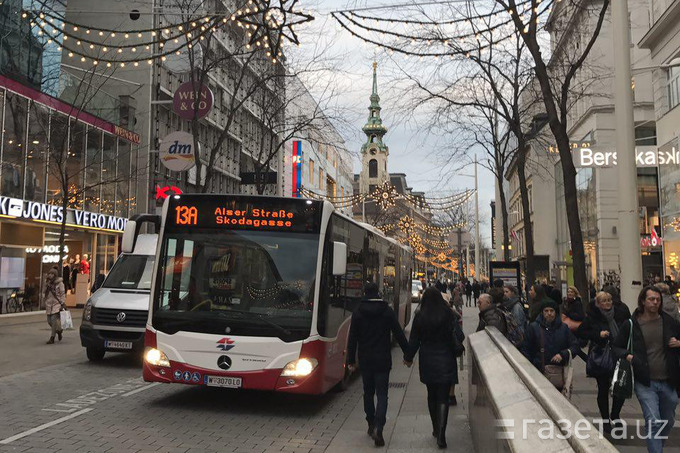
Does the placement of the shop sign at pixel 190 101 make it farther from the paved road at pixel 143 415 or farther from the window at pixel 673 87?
the window at pixel 673 87

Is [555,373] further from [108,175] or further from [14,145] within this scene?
[108,175]

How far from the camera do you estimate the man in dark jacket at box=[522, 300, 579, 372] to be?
24.7 ft

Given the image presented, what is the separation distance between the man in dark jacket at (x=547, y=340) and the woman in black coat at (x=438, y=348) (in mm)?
1375

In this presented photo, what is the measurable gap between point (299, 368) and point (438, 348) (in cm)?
210

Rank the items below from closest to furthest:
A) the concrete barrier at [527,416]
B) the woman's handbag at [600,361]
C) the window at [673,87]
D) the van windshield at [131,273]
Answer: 1. the concrete barrier at [527,416]
2. the woman's handbag at [600,361]
3. the van windshield at [131,273]
4. the window at [673,87]

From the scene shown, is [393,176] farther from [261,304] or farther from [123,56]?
[261,304]

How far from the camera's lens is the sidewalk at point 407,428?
21.9 ft

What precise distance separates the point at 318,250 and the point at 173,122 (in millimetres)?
30021

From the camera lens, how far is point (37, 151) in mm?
23875

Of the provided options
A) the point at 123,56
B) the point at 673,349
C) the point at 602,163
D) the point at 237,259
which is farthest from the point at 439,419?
the point at 123,56

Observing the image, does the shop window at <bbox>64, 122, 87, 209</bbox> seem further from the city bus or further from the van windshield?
the city bus

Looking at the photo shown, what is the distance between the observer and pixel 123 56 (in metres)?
31.1

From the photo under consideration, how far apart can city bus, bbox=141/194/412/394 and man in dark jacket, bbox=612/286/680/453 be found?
3.79 meters

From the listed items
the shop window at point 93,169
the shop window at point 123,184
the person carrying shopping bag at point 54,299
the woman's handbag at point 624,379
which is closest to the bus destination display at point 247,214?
the woman's handbag at point 624,379
